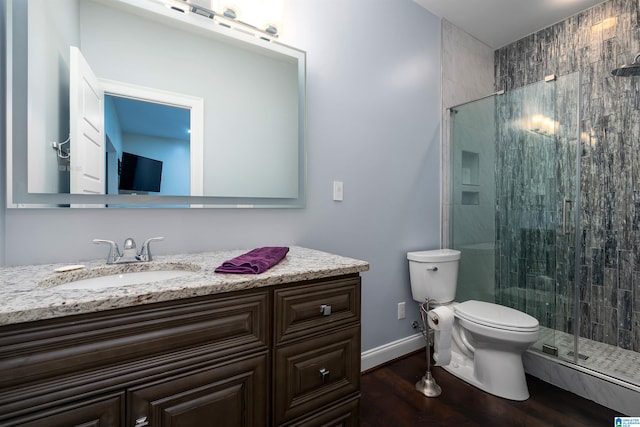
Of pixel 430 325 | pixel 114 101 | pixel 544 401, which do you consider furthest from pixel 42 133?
pixel 544 401

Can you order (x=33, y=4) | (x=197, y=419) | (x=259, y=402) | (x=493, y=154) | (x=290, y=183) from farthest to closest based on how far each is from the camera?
1. (x=493, y=154)
2. (x=290, y=183)
3. (x=33, y=4)
4. (x=259, y=402)
5. (x=197, y=419)

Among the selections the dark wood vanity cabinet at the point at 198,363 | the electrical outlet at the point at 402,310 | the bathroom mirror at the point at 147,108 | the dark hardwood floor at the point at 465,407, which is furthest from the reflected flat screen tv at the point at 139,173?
the electrical outlet at the point at 402,310

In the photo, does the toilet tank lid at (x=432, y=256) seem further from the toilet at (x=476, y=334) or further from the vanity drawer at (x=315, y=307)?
the vanity drawer at (x=315, y=307)

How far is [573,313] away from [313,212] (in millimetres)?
1685

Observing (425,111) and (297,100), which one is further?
(425,111)

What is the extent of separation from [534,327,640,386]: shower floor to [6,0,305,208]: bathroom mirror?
1.76 meters

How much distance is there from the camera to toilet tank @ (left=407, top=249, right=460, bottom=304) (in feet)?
6.60

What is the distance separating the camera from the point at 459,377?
1.86 meters

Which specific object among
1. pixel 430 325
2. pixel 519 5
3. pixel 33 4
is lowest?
pixel 430 325

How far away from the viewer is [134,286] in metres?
0.81

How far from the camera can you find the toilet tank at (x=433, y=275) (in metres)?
2.01

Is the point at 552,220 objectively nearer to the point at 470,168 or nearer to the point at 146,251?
the point at 470,168

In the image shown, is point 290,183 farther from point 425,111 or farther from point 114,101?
point 425,111

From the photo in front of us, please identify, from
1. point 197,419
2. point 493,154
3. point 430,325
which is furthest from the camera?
point 493,154
